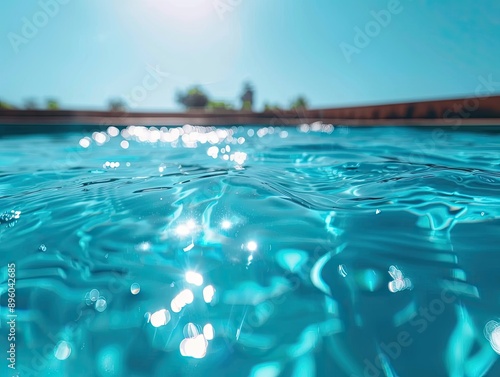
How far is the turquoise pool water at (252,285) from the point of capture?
2.74ft

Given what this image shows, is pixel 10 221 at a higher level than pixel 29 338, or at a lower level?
higher

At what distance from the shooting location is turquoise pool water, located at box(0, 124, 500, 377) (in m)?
0.83

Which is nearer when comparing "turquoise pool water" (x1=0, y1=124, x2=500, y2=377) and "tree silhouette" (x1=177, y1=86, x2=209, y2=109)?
"turquoise pool water" (x1=0, y1=124, x2=500, y2=377)

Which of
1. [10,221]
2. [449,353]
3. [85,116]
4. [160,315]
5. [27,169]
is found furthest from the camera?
[85,116]

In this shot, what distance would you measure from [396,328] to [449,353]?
0.13 metres

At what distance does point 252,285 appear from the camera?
1.03 metres

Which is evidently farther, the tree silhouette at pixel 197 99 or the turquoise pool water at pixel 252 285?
the tree silhouette at pixel 197 99

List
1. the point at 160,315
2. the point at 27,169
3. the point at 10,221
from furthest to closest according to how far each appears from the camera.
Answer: the point at 27,169 → the point at 10,221 → the point at 160,315

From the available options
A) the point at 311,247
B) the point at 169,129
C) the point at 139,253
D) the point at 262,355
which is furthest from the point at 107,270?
the point at 169,129

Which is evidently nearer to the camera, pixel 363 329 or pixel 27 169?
pixel 363 329

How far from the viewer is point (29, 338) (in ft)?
2.96

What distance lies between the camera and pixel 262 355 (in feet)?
2.75

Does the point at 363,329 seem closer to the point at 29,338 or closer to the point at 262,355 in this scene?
the point at 262,355

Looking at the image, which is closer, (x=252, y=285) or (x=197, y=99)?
(x=252, y=285)
